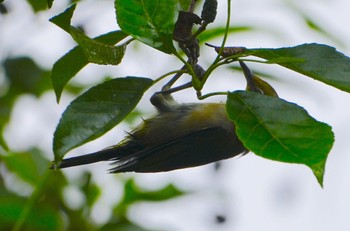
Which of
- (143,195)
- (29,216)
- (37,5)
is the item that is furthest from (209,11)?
(143,195)

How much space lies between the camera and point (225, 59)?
2.20 m

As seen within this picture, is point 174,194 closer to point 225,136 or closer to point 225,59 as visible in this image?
point 225,136

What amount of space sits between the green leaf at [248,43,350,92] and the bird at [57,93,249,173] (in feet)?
3.83

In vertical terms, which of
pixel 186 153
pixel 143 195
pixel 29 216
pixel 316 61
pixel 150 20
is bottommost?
pixel 143 195

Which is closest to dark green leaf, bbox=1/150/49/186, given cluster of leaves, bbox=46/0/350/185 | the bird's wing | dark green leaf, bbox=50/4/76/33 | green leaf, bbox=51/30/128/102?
the bird's wing

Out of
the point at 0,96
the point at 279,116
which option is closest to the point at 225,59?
the point at 279,116

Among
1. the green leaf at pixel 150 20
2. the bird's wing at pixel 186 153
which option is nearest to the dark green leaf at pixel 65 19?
the green leaf at pixel 150 20

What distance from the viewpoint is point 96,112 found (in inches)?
82.4

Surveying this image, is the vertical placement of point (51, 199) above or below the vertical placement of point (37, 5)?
below

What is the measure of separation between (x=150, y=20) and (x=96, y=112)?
27 centimetres

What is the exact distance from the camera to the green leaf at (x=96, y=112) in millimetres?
2010

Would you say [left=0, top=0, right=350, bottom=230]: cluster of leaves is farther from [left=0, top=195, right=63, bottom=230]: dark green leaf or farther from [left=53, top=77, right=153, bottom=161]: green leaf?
[left=0, top=195, right=63, bottom=230]: dark green leaf

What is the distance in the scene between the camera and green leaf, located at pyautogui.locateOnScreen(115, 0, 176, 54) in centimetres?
212

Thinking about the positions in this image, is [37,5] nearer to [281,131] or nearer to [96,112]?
[96,112]
